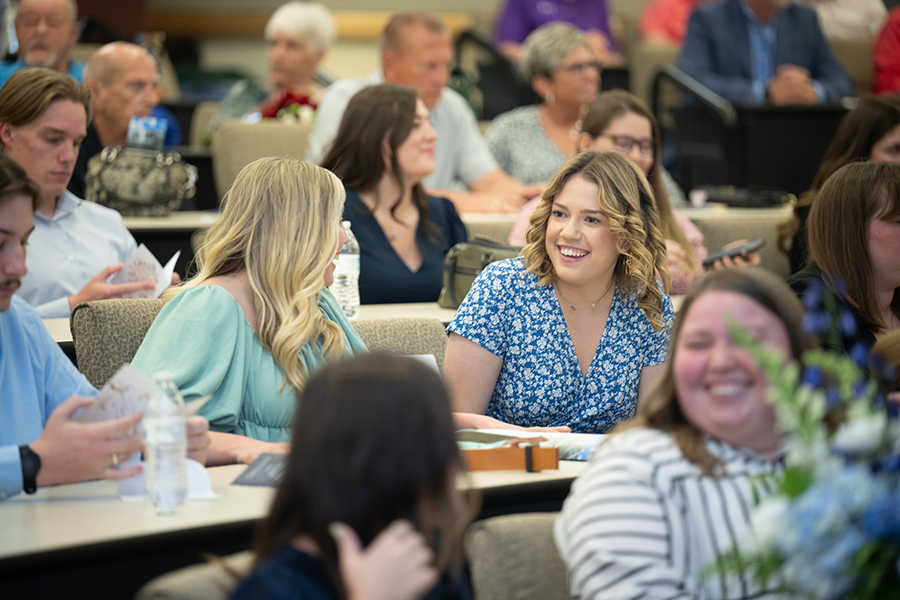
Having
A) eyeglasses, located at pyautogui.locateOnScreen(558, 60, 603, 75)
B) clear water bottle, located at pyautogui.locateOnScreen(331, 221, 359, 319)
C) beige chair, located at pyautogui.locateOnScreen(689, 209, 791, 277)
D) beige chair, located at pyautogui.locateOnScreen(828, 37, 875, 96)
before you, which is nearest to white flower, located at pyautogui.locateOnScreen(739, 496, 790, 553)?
clear water bottle, located at pyautogui.locateOnScreen(331, 221, 359, 319)

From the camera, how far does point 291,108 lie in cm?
532

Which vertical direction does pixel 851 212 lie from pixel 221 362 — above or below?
above

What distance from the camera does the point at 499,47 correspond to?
6.81 metres

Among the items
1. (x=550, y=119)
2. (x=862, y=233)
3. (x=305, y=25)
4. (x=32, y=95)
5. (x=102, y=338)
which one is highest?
(x=305, y=25)

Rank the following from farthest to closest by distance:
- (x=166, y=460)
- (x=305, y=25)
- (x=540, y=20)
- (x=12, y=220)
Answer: (x=540, y=20) < (x=305, y=25) < (x=12, y=220) < (x=166, y=460)

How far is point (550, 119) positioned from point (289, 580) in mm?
4195

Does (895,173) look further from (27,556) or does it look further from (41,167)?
(41,167)

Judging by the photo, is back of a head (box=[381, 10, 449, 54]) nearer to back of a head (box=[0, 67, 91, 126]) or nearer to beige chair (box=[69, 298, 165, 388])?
back of a head (box=[0, 67, 91, 126])

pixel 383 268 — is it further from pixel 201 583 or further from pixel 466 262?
pixel 201 583

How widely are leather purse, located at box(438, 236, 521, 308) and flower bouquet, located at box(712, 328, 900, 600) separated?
202cm

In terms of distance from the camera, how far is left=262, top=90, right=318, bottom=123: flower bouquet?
5.30m

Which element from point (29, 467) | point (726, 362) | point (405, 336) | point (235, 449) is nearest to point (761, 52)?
point (405, 336)

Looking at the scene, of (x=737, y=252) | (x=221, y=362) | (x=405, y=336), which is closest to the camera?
(x=221, y=362)

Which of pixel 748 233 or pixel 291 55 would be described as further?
pixel 291 55
